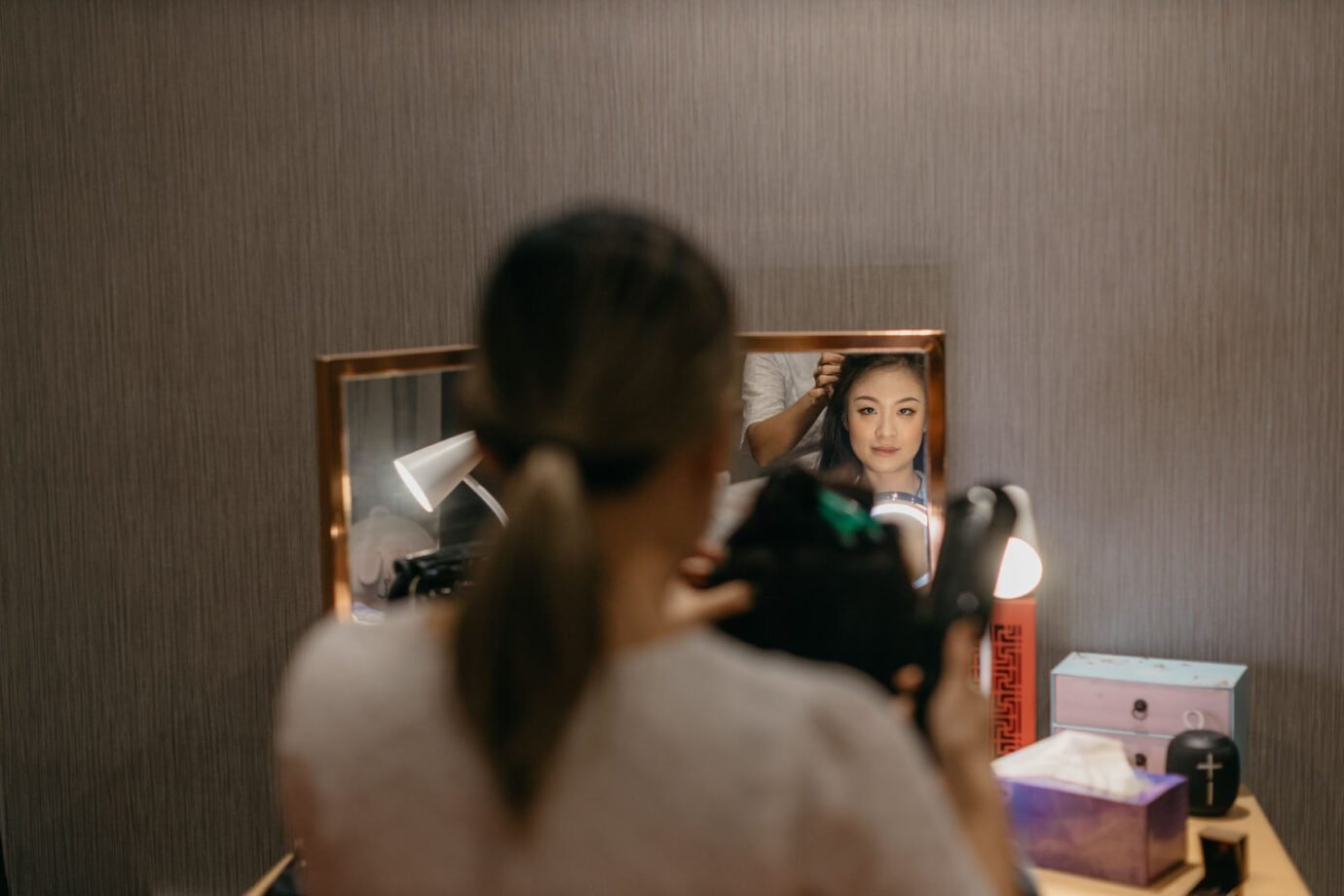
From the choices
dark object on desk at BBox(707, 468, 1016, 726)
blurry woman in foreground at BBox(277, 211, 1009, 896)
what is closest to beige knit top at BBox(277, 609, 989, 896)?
blurry woman in foreground at BBox(277, 211, 1009, 896)

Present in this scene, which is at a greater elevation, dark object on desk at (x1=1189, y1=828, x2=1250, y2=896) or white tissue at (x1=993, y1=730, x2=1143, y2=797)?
white tissue at (x1=993, y1=730, x2=1143, y2=797)

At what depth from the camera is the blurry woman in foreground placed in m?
0.59

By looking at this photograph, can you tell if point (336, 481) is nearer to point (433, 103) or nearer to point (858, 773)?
point (433, 103)

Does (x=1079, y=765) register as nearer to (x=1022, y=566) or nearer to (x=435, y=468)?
(x=1022, y=566)

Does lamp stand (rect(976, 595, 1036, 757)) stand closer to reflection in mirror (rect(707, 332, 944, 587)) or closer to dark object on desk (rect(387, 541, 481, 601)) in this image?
reflection in mirror (rect(707, 332, 944, 587))

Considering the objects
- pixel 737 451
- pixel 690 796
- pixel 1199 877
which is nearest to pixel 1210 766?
pixel 1199 877

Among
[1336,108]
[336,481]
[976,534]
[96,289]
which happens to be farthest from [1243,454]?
[96,289]

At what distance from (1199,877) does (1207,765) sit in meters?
0.15

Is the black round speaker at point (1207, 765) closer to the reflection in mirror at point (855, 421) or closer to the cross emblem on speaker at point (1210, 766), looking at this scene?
the cross emblem on speaker at point (1210, 766)

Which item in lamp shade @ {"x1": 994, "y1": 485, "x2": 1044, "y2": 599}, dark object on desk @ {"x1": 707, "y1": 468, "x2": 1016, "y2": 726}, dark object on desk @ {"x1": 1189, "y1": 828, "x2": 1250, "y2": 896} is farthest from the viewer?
lamp shade @ {"x1": 994, "y1": 485, "x2": 1044, "y2": 599}

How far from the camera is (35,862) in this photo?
2051mm

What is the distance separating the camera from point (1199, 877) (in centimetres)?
140

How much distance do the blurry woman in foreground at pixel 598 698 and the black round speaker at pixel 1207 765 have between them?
987 millimetres

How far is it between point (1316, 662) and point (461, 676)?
57.1 inches
